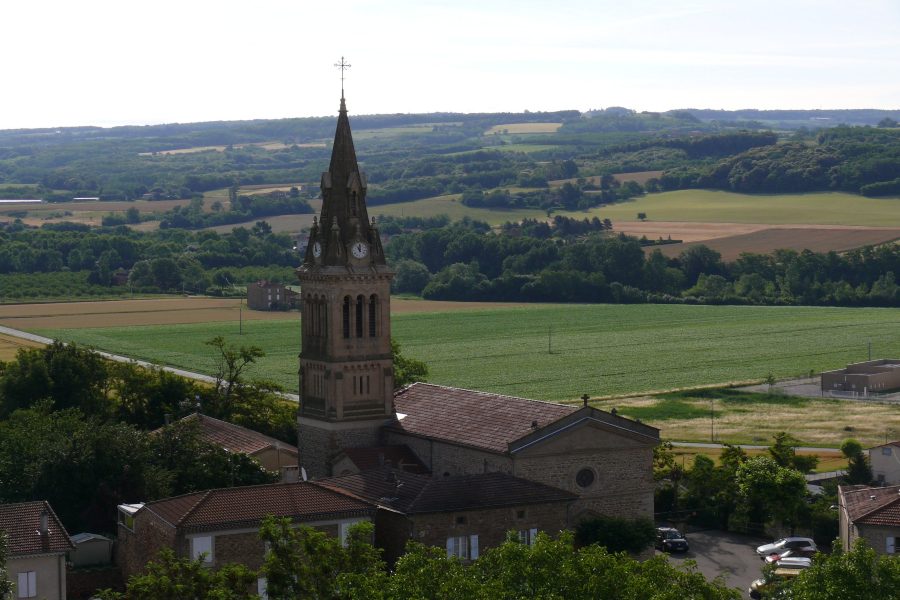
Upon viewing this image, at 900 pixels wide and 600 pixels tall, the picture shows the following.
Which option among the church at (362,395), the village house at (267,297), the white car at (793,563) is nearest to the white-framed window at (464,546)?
the church at (362,395)

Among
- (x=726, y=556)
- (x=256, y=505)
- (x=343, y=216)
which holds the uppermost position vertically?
(x=343, y=216)

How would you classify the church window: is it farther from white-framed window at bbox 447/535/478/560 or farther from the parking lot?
the parking lot

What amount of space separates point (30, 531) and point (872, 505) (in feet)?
97.8

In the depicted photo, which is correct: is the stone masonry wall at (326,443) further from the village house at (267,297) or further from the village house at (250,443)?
the village house at (267,297)

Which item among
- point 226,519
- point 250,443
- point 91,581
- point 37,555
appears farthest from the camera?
point 250,443

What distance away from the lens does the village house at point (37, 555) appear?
147 feet

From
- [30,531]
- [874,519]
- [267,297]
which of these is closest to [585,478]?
[874,519]

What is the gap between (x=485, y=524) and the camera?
4978 centimetres

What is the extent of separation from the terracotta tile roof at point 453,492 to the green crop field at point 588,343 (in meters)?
47.3

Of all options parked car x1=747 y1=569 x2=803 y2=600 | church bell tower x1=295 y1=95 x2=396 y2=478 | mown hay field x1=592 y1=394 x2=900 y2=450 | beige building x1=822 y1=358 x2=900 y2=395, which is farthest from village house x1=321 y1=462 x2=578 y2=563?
beige building x1=822 y1=358 x2=900 y2=395

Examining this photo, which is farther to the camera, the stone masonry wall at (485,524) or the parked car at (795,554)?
the parked car at (795,554)

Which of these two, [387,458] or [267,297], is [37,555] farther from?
[267,297]

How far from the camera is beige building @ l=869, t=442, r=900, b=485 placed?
67.9 m

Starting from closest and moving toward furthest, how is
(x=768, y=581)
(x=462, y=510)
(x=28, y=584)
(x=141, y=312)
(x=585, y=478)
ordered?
(x=28, y=584) < (x=768, y=581) < (x=462, y=510) < (x=585, y=478) < (x=141, y=312)
